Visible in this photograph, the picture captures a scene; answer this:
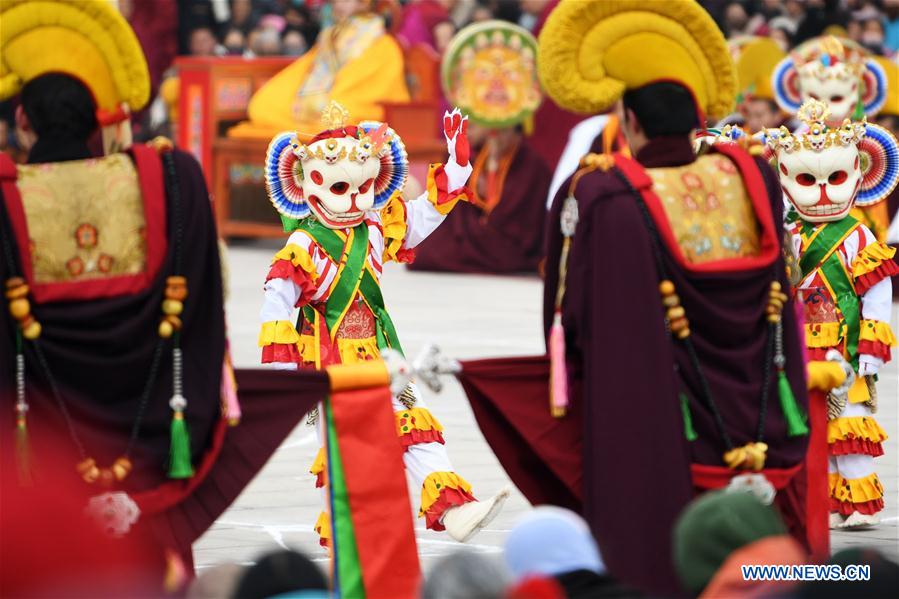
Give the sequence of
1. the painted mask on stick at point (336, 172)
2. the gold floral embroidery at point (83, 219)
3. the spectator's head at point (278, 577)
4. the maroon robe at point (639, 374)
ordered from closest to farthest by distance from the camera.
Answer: the spectator's head at point (278, 577), the gold floral embroidery at point (83, 219), the maroon robe at point (639, 374), the painted mask on stick at point (336, 172)

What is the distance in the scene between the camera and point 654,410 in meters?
5.46

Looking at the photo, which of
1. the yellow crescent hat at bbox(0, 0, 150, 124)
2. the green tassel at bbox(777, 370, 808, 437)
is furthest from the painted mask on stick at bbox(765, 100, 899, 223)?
the yellow crescent hat at bbox(0, 0, 150, 124)

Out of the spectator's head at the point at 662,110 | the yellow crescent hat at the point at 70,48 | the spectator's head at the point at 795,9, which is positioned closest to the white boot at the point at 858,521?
the spectator's head at the point at 662,110

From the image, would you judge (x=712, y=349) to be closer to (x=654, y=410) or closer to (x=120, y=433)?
(x=654, y=410)

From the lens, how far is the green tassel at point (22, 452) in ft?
17.1

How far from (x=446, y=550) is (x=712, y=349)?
6.10ft

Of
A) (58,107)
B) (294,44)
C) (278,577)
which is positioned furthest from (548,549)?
(294,44)

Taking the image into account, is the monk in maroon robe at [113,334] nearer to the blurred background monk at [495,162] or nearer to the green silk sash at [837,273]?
the green silk sash at [837,273]

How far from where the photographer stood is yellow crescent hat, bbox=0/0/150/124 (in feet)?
17.8

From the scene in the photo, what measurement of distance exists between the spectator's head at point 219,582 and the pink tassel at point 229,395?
1.03 meters

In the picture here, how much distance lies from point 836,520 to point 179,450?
128 inches

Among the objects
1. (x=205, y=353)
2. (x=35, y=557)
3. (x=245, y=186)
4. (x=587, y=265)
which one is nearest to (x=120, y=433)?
(x=205, y=353)

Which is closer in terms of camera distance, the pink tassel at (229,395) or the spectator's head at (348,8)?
the pink tassel at (229,395)

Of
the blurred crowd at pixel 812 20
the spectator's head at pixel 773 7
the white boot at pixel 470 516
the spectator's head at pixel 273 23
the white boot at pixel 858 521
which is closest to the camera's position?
the white boot at pixel 470 516
